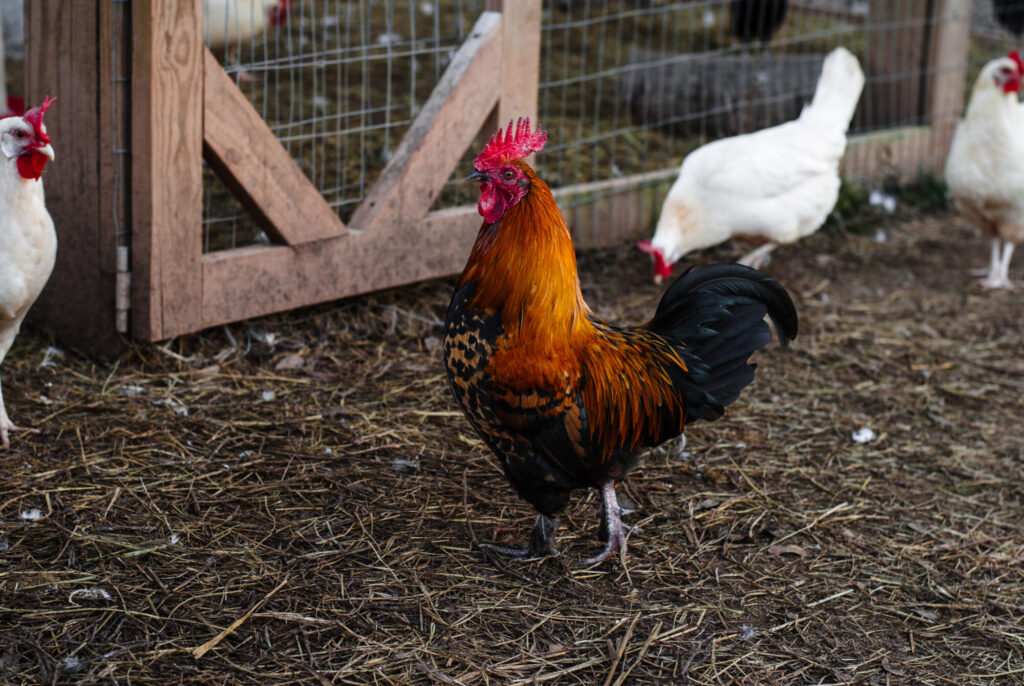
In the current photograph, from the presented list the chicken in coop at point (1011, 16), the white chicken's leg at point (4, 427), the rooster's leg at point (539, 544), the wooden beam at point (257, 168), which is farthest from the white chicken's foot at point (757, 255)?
the chicken in coop at point (1011, 16)

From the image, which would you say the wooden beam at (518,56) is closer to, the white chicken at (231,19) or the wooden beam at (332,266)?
the wooden beam at (332,266)

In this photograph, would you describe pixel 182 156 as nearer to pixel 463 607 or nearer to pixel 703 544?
pixel 463 607

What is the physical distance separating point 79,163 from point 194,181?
1.53 feet

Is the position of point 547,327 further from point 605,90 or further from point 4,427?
point 605,90

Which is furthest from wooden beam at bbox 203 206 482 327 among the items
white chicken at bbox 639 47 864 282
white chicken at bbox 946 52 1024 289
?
white chicken at bbox 946 52 1024 289

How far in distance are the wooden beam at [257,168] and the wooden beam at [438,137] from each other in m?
0.26

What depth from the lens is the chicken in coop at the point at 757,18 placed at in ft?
30.7

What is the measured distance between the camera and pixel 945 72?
25.6 feet

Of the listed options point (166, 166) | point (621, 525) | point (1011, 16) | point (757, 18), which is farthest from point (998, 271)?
point (1011, 16)

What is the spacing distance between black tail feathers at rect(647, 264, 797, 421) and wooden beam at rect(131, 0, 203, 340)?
2.06 m

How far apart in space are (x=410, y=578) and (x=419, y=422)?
45.1 inches

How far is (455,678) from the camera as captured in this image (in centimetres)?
259

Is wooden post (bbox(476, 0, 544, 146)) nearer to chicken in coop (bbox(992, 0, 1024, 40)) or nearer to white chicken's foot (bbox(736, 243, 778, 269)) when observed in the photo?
white chicken's foot (bbox(736, 243, 778, 269))

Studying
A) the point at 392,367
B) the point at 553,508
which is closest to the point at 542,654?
the point at 553,508
